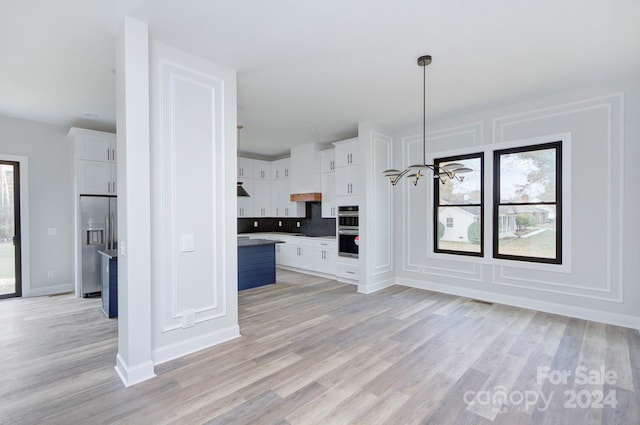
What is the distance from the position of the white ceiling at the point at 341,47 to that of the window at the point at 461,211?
99 cm

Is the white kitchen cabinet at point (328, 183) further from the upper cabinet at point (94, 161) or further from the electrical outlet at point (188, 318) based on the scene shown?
the upper cabinet at point (94, 161)

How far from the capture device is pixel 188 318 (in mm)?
2785

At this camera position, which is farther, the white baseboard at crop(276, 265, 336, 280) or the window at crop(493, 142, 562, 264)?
the white baseboard at crop(276, 265, 336, 280)

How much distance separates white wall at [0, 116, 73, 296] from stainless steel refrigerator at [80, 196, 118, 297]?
614mm

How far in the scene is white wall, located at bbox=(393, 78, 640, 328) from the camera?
3.42m

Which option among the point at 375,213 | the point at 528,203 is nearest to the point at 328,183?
the point at 375,213

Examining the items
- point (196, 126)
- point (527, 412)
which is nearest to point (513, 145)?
point (527, 412)

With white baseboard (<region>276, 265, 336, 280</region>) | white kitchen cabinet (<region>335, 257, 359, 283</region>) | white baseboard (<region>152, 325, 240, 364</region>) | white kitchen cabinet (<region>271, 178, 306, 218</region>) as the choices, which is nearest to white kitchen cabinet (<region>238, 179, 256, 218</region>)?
white kitchen cabinet (<region>271, 178, 306, 218</region>)

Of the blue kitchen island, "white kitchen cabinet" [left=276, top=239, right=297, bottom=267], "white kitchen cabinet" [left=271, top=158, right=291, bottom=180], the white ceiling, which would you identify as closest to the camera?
the white ceiling

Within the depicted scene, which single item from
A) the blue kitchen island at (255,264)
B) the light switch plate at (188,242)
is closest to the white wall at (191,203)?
the light switch plate at (188,242)

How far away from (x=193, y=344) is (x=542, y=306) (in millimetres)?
4425

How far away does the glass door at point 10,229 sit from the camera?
15.4ft

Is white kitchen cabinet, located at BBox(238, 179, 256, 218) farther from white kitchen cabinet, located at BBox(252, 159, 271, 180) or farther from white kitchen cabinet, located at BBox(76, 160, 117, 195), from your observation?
white kitchen cabinet, located at BBox(76, 160, 117, 195)

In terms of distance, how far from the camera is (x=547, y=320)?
3.66 meters
